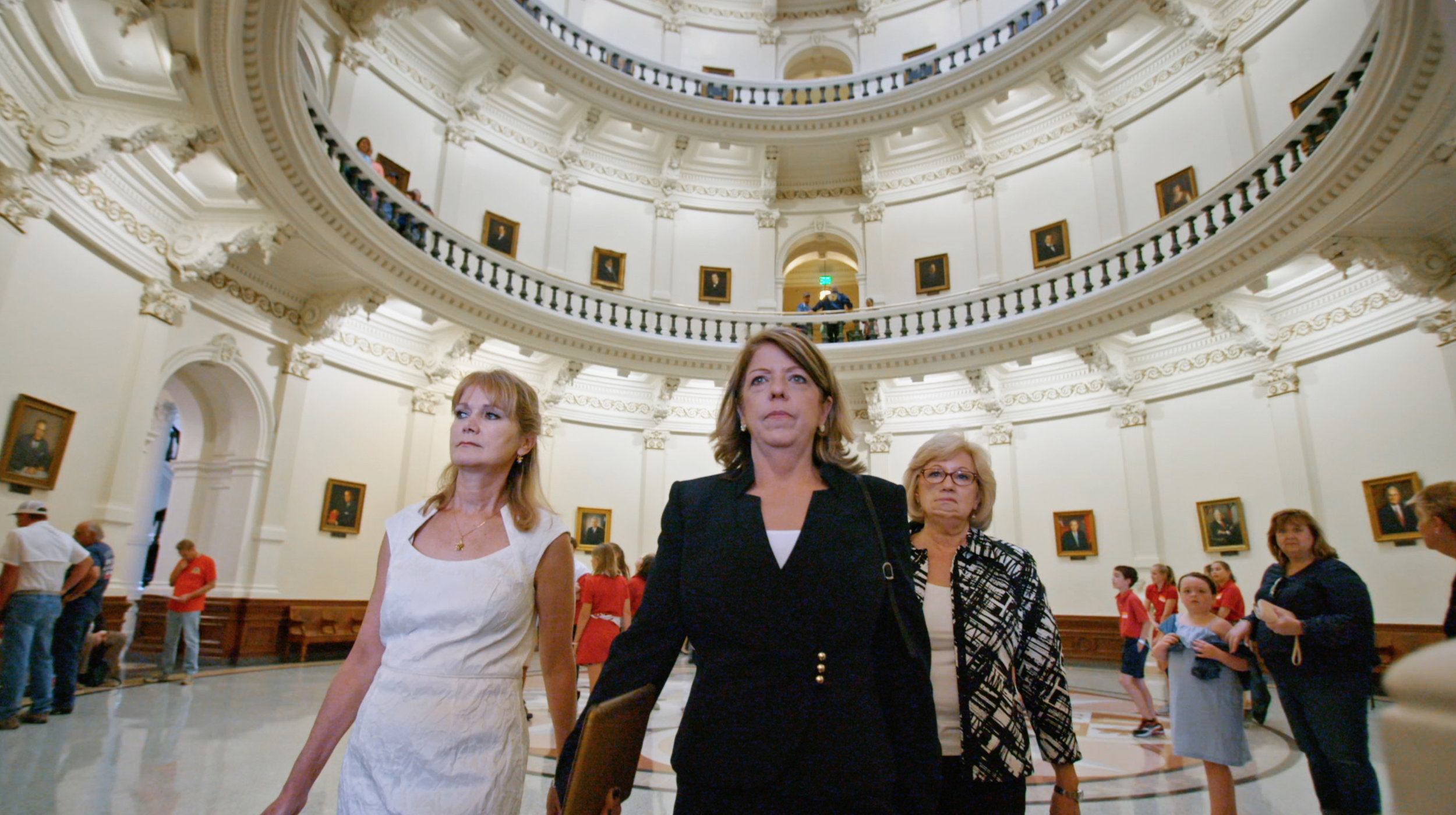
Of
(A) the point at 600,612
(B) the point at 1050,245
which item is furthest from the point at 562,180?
(A) the point at 600,612

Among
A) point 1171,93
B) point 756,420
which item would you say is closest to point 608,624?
point 756,420

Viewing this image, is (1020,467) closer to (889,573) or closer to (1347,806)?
(1347,806)

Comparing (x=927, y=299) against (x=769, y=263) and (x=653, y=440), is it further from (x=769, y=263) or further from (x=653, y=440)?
(x=653, y=440)

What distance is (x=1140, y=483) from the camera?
14.5 m

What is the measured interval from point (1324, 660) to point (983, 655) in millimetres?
2341

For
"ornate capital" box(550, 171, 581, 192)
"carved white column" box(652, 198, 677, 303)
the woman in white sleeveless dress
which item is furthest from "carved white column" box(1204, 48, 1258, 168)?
the woman in white sleeveless dress

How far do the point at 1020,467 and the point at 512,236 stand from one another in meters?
12.0

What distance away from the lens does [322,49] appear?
43.3ft

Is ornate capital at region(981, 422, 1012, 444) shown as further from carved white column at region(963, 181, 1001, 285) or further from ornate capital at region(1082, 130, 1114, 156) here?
ornate capital at region(1082, 130, 1114, 156)

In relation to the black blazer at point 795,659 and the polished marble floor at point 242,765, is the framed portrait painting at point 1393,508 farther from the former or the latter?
the black blazer at point 795,659

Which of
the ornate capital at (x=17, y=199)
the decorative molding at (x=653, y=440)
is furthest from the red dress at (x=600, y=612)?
the decorative molding at (x=653, y=440)

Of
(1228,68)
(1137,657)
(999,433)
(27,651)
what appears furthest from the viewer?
(999,433)

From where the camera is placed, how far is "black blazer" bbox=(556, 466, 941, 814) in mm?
1648

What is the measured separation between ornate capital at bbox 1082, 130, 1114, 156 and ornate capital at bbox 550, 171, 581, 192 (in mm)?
11312
